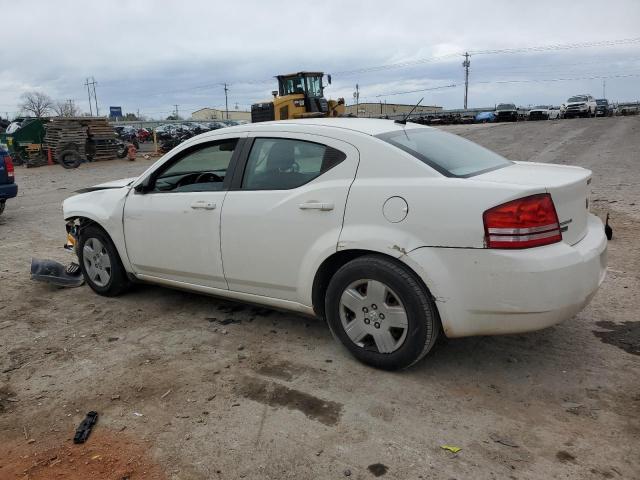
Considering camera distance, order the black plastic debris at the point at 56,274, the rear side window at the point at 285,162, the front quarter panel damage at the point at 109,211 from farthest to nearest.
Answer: the black plastic debris at the point at 56,274 < the front quarter panel damage at the point at 109,211 < the rear side window at the point at 285,162

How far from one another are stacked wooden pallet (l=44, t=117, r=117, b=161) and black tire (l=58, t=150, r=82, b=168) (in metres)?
0.26

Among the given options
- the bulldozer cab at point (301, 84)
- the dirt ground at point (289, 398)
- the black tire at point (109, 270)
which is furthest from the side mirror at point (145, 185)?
the bulldozer cab at point (301, 84)

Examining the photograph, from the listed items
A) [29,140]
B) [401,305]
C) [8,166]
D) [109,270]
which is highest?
[29,140]

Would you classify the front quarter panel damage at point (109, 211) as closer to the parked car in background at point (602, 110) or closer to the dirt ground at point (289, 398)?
the dirt ground at point (289, 398)

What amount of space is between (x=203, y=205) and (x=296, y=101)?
21.2 metres

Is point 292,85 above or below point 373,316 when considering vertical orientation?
above

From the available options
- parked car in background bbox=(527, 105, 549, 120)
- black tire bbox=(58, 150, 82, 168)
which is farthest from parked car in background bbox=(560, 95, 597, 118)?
black tire bbox=(58, 150, 82, 168)

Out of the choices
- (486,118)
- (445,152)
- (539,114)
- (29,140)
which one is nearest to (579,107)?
(539,114)

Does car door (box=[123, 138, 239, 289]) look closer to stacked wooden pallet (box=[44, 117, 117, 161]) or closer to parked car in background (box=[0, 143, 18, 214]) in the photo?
parked car in background (box=[0, 143, 18, 214])

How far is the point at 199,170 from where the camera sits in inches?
181

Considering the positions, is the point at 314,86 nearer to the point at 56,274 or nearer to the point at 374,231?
the point at 56,274

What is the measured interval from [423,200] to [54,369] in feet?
9.21

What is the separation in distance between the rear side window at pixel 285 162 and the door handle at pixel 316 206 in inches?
7.5

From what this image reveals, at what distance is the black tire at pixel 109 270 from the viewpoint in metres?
4.97
